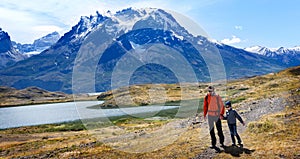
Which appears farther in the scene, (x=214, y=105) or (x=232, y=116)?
(x=232, y=116)

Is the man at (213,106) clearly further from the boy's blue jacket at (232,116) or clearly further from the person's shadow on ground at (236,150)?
the person's shadow on ground at (236,150)

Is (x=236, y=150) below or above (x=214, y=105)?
below

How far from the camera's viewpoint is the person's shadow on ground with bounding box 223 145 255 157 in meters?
22.3

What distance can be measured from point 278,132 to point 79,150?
21.6 metres

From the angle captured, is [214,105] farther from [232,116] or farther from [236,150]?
[236,150]

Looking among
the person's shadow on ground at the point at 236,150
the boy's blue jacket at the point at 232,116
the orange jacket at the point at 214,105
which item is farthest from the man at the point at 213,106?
the person's shadow on ground at the point at 236,150

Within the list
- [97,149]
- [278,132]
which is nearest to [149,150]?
[97,149]

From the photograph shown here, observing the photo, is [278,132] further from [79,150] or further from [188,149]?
[79,150]

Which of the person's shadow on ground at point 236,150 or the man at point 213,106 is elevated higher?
the man at point 213,106

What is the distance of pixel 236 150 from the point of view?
907 inches

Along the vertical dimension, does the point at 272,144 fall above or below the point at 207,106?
below

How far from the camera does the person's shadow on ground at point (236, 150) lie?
73.0 ft

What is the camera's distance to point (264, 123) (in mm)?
29297

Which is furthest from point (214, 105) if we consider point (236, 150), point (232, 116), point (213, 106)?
point (236, 150)
